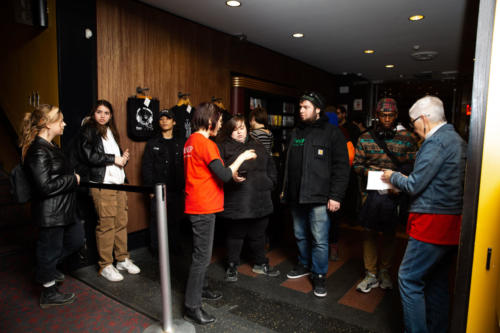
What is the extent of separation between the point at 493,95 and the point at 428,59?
17.9ft

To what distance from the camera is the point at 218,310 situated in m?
2.39

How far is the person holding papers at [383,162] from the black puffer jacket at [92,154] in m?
2.24

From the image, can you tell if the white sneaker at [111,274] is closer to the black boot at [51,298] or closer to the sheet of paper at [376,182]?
the black boot at [51,298]

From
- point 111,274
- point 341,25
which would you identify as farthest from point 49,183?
point 341,25

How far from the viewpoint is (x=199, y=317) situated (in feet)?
7.16

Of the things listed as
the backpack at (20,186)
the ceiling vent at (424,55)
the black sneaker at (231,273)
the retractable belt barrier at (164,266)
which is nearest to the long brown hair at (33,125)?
the backpack at (20,186)

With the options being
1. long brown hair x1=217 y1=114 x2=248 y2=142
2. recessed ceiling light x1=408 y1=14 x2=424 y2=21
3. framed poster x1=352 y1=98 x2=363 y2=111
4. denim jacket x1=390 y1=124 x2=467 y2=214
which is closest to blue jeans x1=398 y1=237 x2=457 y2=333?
denim jacket x1=390 y1=124 x2=467 y2=214

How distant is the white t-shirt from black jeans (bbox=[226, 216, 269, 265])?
1.12 meters

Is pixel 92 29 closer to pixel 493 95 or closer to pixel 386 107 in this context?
pixel 386 107

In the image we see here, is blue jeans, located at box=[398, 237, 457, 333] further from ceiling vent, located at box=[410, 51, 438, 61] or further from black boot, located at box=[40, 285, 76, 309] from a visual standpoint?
ceiling vent, located at box=[410, 51, 438, 61]

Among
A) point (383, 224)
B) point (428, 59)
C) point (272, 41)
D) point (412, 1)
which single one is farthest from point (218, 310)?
point (428, 59)

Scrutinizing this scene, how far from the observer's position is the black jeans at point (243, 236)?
2.90 meters

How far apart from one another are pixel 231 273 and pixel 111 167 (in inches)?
58.0

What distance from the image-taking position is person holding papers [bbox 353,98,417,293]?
8.22ft
